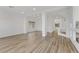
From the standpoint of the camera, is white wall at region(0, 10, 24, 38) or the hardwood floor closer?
the hardwood floor

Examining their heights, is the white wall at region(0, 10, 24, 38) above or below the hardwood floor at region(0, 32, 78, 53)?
above

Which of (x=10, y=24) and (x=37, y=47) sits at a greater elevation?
(x=10, y=24)

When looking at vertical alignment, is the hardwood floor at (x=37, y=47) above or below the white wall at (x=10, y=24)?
below

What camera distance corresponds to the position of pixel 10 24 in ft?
31.9

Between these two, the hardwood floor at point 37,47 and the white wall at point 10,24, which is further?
the white wall at point 10,24

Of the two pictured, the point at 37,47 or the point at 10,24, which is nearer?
the point at 37,47

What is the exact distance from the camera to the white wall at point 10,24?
28.1 ft

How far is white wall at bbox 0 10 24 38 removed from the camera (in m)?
8.56
